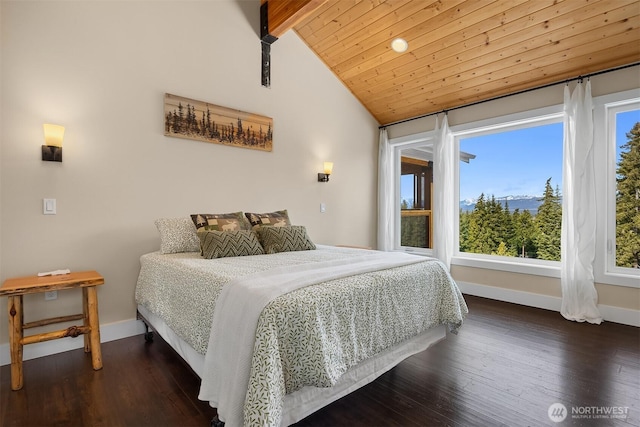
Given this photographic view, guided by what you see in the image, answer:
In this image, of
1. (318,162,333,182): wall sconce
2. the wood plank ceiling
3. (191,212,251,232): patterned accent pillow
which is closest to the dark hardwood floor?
(191,212,251,232): patterned accent pillow

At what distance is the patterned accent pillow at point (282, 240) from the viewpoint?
9.20 ft

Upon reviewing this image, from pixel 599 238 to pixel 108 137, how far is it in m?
4.73

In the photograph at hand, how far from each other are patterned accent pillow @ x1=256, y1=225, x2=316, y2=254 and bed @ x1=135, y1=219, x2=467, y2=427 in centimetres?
46

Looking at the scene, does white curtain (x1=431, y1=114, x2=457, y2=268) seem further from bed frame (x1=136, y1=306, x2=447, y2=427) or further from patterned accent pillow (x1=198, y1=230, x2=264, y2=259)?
patterned accent pillow (x1=198, y1=230, x2=264, y2=259)

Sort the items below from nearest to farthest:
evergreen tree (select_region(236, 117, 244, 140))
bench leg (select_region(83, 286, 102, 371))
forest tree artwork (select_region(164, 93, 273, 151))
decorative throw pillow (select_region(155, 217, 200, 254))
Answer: bench leg (select_region(83, 286, 102, 371)), decorative throw pillow (select_region(155, 217, 200, 254)), forest tree artwork (select_region(164, 93, 273, 151)), evergreen tree (select_region(236, 117, 244, 140))

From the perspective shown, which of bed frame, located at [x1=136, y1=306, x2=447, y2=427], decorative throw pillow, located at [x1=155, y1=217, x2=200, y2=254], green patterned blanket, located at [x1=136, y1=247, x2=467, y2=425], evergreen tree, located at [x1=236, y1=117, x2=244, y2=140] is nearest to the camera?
green patterned blanket, located at [x1=136, y1=247, x2=467, y2=425]

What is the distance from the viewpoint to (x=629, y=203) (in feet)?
10.3

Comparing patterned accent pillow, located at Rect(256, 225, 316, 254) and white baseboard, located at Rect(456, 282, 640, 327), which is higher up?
patterned accent pillow, located at Rect(256, 225, 316, 254)

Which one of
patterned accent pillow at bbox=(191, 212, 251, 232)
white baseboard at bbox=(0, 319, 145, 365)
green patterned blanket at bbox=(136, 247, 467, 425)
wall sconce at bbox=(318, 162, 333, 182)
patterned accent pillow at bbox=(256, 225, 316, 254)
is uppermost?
wall sconce at bbox=(318, 162, 333, 182)

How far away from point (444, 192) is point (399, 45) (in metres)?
1.94

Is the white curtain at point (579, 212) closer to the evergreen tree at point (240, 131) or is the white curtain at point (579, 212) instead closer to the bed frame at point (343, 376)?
the bed frame at point (343, 376)

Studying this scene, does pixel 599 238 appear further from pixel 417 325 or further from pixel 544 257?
pixel 417 325

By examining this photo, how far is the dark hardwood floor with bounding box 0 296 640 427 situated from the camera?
1.66 metres

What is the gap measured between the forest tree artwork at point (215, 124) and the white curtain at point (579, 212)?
3246mm
